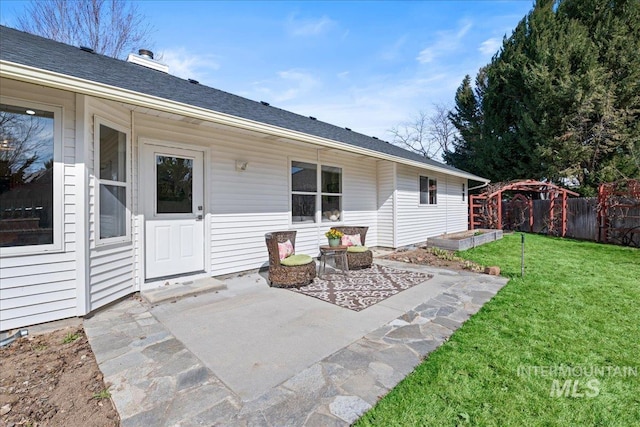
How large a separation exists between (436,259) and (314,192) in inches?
132

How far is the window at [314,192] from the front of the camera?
21.0 feet

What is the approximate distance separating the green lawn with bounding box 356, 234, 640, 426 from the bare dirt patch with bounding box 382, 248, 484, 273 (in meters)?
A: 1.59

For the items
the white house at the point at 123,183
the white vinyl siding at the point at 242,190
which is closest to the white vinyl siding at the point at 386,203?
the white house at the point at 123,183

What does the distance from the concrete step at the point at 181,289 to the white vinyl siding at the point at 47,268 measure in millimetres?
865

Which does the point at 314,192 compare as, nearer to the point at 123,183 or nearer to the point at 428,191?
the point at 123,183

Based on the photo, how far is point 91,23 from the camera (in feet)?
34.1

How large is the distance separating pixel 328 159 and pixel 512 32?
56.7 ft

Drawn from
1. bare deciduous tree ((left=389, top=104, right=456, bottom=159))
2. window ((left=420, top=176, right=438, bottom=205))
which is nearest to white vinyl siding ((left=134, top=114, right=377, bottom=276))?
window ((left=420, top=176, right=438, bottom=205))

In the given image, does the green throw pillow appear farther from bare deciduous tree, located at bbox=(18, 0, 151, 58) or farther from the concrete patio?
bare deciduous tree, located at bbox=(18, 0, 151, 58)

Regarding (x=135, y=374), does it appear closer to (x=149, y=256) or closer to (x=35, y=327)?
(x=35, y=327)

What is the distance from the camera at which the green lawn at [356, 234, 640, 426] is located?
1.90 meters

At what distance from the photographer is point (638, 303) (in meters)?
4.06

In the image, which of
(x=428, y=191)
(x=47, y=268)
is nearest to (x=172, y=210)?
(x=47, y=268)

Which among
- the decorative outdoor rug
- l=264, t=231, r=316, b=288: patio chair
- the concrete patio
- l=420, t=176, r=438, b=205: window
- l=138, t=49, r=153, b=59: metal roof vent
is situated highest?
l=138, t=49, r=153, b=59: metal roof vent
